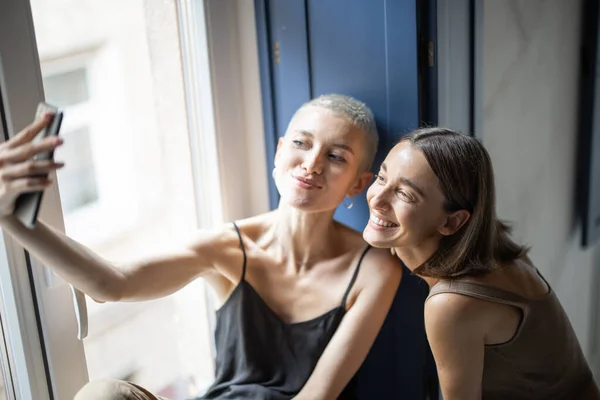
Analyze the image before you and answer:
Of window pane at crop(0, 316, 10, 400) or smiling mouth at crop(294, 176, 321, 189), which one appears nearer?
window pane at crop(0, 316, 10, 400)

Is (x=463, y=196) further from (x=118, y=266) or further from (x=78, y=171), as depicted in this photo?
(x=78, y=171)

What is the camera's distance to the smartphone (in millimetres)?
1205

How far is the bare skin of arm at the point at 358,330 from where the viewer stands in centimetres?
159

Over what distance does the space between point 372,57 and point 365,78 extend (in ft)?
0.17

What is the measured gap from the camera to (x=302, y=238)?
5.68ft

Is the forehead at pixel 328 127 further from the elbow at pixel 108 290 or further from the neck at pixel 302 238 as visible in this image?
the elbow at pixel 108 290

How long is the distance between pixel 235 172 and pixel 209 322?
39 cm

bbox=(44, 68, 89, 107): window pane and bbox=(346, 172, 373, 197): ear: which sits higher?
bbox=(44, 68, 89, 107): window pane

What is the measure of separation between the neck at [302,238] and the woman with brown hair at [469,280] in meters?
0.21

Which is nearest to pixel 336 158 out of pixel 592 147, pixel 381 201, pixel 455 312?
pixel 381 201

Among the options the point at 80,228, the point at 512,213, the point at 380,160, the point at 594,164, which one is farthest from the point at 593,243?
the point at 80,228

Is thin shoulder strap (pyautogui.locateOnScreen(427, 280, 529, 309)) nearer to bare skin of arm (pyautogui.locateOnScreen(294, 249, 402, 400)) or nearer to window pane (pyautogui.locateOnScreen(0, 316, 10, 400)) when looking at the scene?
bare skin of arm (pyautogui.locateOnScreen(294, 249, 402, 400))

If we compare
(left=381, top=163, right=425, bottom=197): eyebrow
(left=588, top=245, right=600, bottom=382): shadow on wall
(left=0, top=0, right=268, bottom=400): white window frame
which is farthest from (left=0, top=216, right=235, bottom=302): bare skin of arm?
(left=588, top=245, right=600, bottom=382): shadow on wall

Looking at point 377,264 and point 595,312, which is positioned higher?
point 377,264
